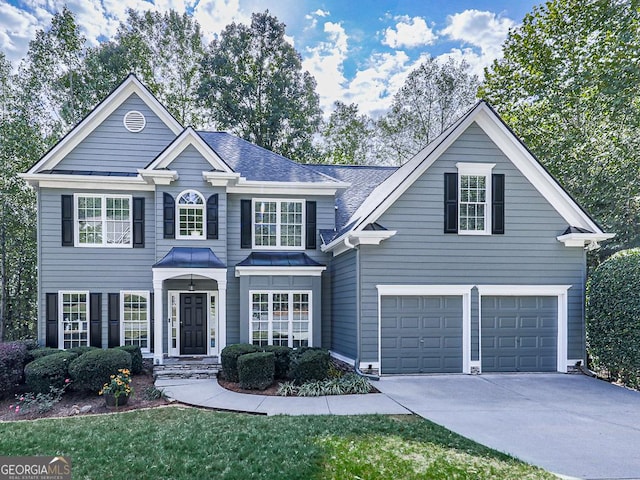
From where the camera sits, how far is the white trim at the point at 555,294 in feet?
37.0

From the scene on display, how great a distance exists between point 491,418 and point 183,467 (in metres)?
5.11

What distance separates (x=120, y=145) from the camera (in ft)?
43.1

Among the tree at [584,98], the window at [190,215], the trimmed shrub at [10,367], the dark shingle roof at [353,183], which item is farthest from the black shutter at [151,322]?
the tree at [584,98]

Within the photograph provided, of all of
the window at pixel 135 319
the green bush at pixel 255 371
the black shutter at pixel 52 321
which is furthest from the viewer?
the window at pixel 135 319

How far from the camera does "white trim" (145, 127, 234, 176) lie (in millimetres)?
12117

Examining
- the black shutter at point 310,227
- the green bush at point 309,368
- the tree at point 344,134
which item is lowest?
the green bush at point 309,368

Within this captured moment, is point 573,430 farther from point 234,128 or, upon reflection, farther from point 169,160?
point 234,128

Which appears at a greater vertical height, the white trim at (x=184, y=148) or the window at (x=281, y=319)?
the white trim at (x=184, y=148)

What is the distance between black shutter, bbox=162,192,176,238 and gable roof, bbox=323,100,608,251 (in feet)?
16.1

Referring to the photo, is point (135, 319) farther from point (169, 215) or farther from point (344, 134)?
point (344, 134)

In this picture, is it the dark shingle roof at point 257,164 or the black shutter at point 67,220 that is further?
the dark shingle roof at point 257,164

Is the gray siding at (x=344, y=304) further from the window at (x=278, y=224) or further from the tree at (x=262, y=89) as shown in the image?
the tree at (x=262, y=89)

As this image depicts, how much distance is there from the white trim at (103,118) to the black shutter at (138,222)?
8.13 ft

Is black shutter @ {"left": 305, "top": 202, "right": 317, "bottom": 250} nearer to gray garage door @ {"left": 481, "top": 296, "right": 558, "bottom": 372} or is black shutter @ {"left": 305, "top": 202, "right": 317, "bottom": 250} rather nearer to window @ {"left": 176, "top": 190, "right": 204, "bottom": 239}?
window @ {"left": 176, "top": 190, "right": 204, "bottom": 239}
